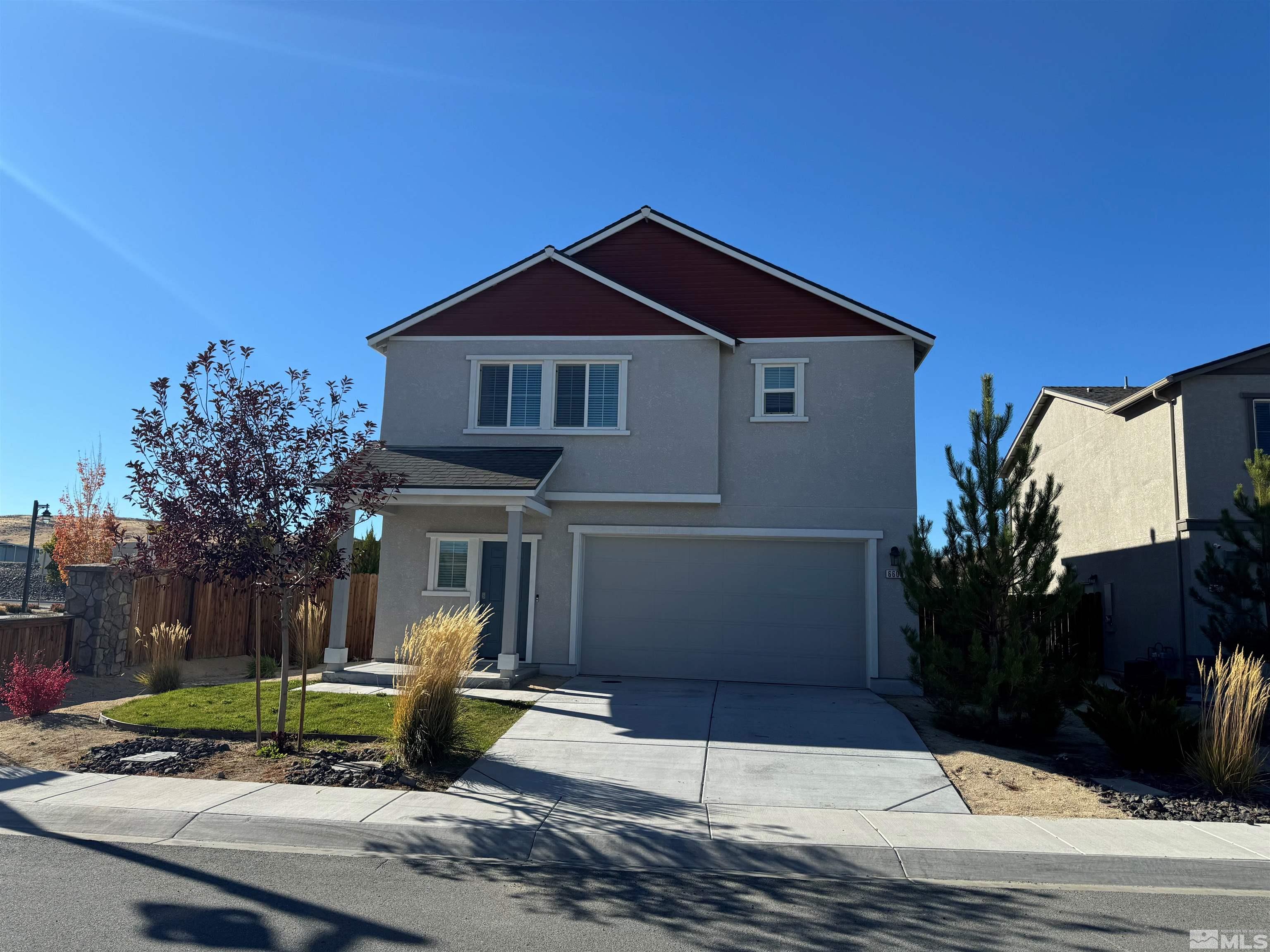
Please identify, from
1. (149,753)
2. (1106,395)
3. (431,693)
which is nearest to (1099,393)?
(1106,395)

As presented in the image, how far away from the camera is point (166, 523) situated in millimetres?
8602

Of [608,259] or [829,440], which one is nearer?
[829,440]

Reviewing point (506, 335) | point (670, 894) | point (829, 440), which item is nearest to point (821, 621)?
point (829, 440)

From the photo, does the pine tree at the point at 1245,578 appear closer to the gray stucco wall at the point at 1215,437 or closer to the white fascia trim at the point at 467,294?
the gray stucco wall at the point at 1215,437

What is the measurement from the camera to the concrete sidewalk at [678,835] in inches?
242

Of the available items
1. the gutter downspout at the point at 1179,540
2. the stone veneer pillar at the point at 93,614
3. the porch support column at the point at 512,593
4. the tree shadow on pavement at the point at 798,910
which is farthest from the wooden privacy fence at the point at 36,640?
the gutter downspout at the point at 1179,540

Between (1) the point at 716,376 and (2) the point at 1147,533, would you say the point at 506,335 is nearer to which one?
(1) the point at 716,376

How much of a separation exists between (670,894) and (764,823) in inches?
62.3

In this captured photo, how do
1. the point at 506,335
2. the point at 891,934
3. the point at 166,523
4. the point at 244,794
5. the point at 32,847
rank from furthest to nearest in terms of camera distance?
the point at 506,335 < the point at 166,523 < the point at 244,794 < the point at 32,847 < the point at 891,934

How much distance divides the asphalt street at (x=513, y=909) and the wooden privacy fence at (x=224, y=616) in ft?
35.1

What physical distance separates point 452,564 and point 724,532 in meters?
4.68

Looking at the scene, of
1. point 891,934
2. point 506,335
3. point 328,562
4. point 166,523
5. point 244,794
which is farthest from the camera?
point 506,335

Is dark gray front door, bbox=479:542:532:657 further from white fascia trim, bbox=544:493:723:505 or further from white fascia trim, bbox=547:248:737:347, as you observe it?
white fascia trim, bbox=547:248:737:347

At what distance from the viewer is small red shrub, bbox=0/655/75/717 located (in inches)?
432
